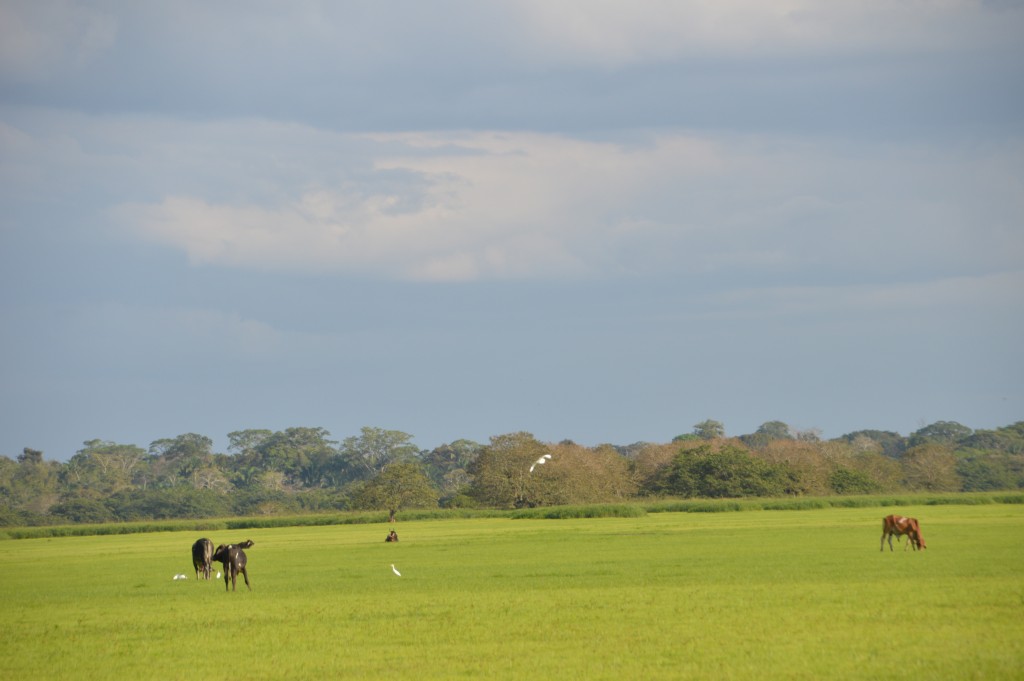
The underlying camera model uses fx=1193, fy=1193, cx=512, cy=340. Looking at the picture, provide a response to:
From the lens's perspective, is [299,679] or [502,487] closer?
[299,679]

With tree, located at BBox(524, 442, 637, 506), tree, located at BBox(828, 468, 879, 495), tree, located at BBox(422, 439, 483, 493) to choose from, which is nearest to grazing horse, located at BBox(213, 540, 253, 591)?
tree, located at BBox(524, 442, 637, 506)

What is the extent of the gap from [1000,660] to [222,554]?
18295mm

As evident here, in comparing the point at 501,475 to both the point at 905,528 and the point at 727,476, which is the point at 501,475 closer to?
the point at 727,476

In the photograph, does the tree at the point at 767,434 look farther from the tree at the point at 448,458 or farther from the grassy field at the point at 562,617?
the grassy field at the point at 562,617

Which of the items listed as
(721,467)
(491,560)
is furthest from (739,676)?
(721,467)

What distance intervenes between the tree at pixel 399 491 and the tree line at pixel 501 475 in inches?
3.6

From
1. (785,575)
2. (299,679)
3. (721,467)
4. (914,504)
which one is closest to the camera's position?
(299,679)

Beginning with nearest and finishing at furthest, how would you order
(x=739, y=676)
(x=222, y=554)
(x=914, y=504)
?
(x=739, y=676), (x=222, y=554), (x=914, y=504)

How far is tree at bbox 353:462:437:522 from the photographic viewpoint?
88.1 meters

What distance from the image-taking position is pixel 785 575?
2345cm

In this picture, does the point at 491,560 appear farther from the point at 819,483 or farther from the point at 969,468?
the point at 969,468

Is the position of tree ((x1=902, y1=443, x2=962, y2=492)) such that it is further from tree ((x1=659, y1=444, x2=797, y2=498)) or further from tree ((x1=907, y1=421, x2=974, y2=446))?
tree ((x1=907, y1=421, x2=974, y2=446))

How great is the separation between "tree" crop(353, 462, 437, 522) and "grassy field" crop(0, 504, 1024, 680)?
176 feet

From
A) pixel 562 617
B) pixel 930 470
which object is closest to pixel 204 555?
pixel 562 617
